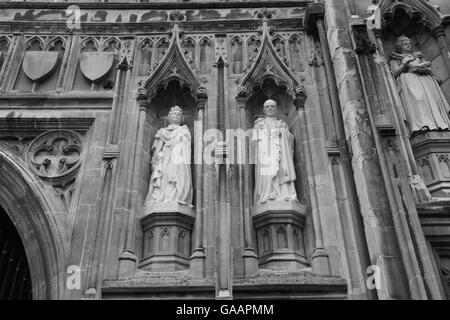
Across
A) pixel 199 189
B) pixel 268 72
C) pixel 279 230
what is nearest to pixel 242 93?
pixel 268 72

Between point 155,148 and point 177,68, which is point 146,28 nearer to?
point 177,68

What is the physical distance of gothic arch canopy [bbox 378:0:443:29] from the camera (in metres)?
10.0

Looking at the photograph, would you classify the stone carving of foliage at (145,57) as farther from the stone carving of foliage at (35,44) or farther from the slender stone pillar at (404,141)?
the slender stone pillar at (404,141)

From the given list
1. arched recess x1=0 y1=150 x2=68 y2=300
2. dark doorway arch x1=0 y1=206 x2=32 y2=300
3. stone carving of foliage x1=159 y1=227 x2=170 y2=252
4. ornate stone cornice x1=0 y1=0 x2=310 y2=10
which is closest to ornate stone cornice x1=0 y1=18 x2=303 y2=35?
ornate stone cornice x1=0 y1=0 x2=310 y2=10

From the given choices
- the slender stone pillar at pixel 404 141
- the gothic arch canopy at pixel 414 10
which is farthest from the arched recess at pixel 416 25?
the slender stone pillar at pixel 404 141

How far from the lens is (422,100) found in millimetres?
8828

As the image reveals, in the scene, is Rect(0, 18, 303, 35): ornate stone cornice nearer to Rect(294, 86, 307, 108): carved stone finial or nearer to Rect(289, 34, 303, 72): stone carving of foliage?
Rect(289, 34, 303, 72): stone carving of foliage

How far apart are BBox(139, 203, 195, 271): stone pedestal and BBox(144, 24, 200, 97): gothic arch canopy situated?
2.54 metres

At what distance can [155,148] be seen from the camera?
29.0ft

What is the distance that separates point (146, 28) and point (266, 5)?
2607 mm

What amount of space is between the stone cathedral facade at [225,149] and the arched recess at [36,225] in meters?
0.02

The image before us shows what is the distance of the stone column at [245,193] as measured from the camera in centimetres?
753

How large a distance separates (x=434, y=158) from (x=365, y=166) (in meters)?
1.54
